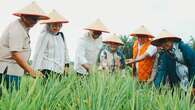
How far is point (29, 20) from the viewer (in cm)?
449

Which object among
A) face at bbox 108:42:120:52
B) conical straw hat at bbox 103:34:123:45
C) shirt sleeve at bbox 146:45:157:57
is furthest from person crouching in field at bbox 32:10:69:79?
conical straw hat at bbox 103:34:123:45

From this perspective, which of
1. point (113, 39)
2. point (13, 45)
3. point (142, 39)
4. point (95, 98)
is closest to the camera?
point (95, 98)

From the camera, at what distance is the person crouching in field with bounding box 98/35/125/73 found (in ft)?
21.8

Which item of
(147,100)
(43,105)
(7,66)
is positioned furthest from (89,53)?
(43,105)

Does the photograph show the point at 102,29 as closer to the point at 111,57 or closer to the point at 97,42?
the point at 97,42

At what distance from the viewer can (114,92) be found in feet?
12.9

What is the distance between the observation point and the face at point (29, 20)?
4.48m

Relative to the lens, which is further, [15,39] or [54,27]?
[54,27]

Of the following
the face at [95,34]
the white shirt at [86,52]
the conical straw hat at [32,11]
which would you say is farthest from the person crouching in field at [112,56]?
the conical straw hat at [32,11]

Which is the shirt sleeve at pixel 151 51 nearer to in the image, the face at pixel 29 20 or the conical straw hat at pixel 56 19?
the conical straw hat at pixel 56 19

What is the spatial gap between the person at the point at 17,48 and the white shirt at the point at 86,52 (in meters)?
1.49

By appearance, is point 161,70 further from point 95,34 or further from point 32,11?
point 32,11

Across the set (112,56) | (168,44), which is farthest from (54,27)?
(112,56)

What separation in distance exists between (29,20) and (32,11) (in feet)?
0.71
